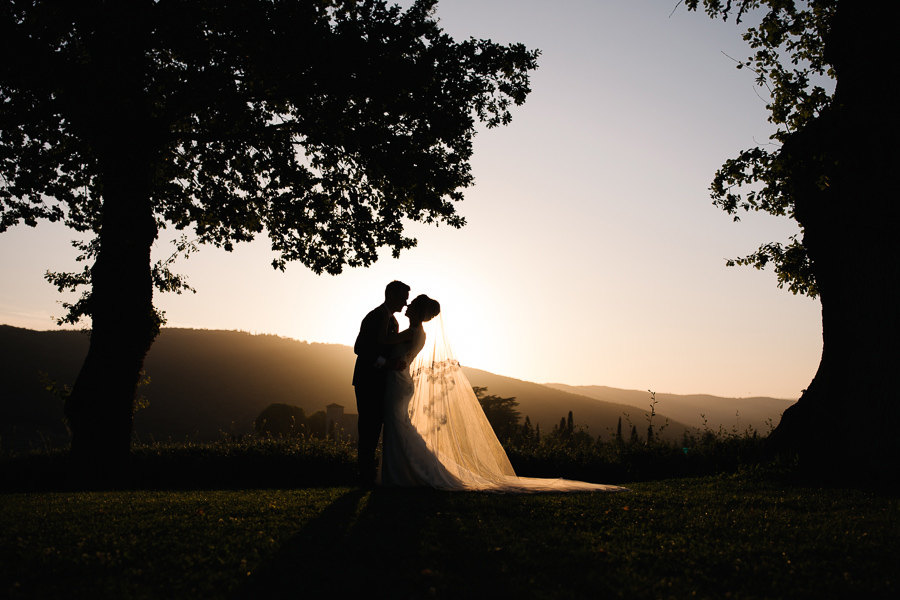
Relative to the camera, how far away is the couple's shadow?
358 cm

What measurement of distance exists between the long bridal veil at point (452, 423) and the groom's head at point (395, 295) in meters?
1.08

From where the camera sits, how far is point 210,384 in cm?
8038

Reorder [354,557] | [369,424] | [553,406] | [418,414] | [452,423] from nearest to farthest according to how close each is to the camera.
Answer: [354,557], [369,424], [418,414], [452,423], [553,406]

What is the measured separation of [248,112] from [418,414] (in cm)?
722

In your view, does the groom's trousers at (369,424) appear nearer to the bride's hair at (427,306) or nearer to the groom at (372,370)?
the groom at (372,370)

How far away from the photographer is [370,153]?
40.0 ft

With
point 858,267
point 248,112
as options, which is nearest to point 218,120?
point 248,112

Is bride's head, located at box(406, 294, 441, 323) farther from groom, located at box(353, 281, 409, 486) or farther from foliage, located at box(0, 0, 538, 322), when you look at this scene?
foliage, located at box(0, 0, 538, 322)

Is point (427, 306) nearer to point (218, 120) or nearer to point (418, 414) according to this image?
point (418, 414)

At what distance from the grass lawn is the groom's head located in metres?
3.34

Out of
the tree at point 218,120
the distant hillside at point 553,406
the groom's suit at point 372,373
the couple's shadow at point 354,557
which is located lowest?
the distant hillside at point 553,406

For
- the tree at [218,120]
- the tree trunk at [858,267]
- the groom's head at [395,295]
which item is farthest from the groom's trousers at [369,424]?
the tree trunk at [858,267]

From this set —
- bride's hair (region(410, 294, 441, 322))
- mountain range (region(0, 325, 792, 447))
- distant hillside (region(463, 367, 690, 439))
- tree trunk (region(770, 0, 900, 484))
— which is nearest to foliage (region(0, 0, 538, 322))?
bride's hair (region(410, 294, 441, 322))

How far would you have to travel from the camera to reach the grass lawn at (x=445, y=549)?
3.61 meters
